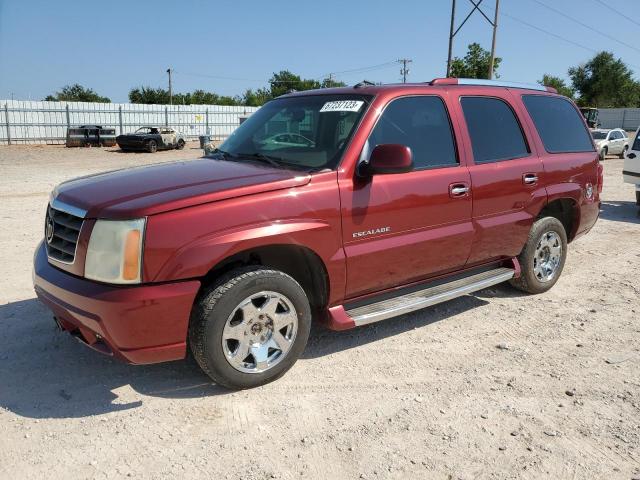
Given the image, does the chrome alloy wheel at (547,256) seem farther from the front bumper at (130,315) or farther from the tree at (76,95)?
the tree at (76,95)

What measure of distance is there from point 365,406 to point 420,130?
2116 mm

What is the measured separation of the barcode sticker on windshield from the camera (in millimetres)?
3963

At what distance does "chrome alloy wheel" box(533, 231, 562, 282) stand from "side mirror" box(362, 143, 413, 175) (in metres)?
2.37

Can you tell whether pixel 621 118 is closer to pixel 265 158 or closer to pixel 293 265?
pixel 265 158

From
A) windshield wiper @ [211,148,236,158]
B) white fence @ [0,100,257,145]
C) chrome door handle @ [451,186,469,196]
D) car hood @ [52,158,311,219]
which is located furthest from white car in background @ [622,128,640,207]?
white fence @ [0,100,257,145]

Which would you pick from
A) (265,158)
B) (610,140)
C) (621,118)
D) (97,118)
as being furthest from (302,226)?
(621,118)

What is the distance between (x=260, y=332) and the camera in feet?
11.3

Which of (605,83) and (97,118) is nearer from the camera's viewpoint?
(97,118)

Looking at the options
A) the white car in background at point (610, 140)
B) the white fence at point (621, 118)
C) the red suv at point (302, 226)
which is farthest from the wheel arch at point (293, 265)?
the white fence at point (621, 118)

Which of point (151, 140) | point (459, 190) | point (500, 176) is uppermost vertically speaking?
point (151, 140)

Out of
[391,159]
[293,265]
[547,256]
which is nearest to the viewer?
[391,159]

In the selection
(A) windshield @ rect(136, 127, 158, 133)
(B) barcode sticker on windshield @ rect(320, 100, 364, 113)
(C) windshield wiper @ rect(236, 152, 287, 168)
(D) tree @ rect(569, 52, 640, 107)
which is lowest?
(C) windshield wiper @ rect(236, 152, 287, 168)

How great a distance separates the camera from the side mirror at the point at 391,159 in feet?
11.6

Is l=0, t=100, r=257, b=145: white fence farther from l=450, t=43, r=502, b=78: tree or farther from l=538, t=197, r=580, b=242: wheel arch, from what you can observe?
l=538, t=197, r=580, b=242: wheel arch
